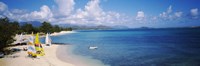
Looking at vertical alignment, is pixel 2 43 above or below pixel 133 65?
above

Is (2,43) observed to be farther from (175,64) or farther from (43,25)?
(43,25)

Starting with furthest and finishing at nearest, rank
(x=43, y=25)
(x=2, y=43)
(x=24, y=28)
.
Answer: (x=43, y=25) → (x=24, y=28) → (x=2, y=43)

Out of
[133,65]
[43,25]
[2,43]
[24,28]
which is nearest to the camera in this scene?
[133,65]

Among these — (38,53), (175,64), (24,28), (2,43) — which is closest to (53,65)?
(38,53)

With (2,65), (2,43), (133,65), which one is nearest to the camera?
(2,65)

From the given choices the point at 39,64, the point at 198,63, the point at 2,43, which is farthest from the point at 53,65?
the point at 198,63

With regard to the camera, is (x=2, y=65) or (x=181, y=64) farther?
(x=181, y=64)

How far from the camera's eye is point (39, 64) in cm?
2864

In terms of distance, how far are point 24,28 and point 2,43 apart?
3807 inches

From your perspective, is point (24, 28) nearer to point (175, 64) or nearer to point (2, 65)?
point (2, 65)

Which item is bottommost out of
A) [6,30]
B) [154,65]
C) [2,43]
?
[154,65]

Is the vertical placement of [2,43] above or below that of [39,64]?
above

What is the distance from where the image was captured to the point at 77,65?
30.2 metres

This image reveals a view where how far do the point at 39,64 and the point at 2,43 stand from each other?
11.3 m
